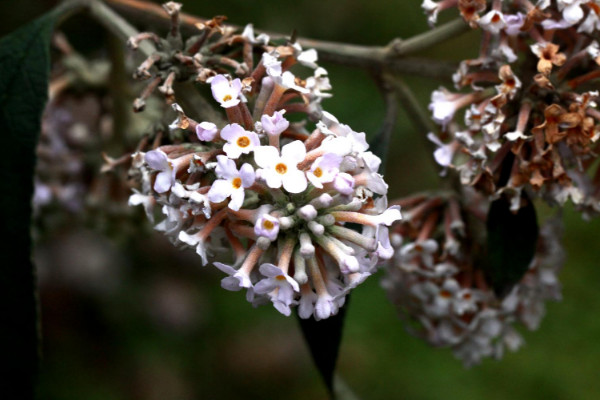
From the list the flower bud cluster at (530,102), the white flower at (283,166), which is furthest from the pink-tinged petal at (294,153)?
the flower bud cluster at (530,102)

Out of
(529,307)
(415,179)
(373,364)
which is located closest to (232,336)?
(373,364)

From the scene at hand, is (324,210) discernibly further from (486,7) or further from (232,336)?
(232,336)

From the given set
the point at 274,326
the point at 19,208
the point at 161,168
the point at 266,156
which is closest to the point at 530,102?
the point at 266,156

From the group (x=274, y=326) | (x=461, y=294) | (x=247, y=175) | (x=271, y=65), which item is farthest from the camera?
(x=274, y=326)

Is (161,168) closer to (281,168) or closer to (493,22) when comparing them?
(281,168)

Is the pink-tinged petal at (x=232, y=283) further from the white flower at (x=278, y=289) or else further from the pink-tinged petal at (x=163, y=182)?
the pink-tinged petal at (x=163, y=182)

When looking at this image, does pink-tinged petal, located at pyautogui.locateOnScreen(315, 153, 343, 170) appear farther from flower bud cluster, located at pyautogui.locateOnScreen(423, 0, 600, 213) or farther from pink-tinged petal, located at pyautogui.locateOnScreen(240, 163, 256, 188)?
flower bud cluster, located at pyautogui.locateOnScreen(423, 0, 600, 213)
